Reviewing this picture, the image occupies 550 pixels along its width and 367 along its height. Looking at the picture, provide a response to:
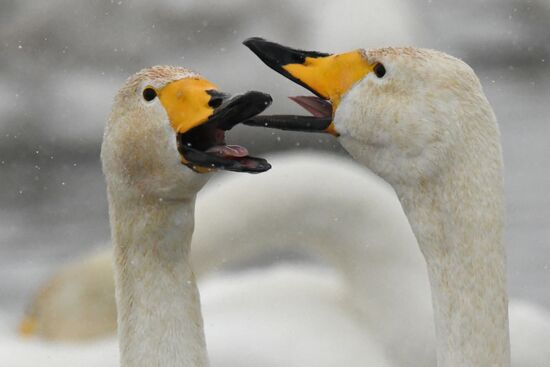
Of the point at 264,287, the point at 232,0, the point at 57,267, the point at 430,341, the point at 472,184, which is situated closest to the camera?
the point at 472,184

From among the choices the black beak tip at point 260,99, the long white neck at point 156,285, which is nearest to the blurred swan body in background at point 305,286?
the long white neck at point 156,285

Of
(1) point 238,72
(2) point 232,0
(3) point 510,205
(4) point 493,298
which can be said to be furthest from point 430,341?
(2) point 232,0

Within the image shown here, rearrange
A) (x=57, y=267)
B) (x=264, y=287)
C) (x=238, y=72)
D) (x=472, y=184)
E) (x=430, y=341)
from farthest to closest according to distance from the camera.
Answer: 1. (x=238, y=72)
2. (x=57, y=267)
3. (x=264, y=287)
4. (x=430, y=341)
5. (x=472, y=184)

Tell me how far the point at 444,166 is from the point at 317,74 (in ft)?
1.43

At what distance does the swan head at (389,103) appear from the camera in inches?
155

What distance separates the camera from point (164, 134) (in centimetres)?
406

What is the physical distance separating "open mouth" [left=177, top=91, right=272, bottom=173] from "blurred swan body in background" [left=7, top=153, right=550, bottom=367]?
55.9 inches

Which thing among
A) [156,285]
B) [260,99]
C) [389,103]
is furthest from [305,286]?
[260,99]

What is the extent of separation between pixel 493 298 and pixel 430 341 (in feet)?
5.22

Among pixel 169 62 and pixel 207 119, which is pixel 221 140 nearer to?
pixel 207 119

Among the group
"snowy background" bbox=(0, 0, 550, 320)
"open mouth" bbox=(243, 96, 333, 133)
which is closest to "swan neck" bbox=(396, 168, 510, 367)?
"open mouth" bbox=(243, 96, 333, 133)

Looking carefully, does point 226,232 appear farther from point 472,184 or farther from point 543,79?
point 543,79

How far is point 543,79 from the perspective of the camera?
1141cm

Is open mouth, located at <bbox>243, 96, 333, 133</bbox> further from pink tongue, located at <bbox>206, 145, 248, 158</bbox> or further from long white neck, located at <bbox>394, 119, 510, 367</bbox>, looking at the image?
long white neck, located at <bbox>394, 119, 510, 367</bbox>
